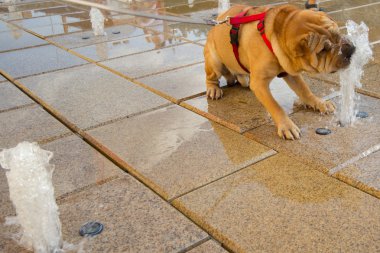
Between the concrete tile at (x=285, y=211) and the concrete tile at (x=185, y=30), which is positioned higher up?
the concrete tile at (x=185, y=30)

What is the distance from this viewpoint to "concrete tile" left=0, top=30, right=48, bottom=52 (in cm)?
770

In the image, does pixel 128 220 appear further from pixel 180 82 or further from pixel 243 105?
pixel 180 82

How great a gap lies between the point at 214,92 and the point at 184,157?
1.34 metres

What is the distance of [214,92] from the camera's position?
5.06 m

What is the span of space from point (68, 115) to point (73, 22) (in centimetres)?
484

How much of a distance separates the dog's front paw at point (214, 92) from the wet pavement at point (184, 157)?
10 centimetres

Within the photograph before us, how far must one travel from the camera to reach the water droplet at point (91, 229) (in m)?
3.01

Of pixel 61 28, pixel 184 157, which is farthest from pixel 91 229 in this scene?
pixel 61 28

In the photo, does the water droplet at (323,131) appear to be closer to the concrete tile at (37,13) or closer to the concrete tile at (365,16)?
the concrete tile at (365,16)

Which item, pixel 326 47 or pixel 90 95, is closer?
pixel 326 47

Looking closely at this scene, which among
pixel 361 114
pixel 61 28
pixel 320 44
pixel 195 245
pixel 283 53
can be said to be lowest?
pixel 195 245

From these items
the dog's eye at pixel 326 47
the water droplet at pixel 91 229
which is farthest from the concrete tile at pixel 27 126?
the dog's eye at pixel 326 47

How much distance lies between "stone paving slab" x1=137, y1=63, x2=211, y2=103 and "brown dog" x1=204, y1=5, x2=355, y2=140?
0.96 feet

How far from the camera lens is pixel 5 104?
529cm
